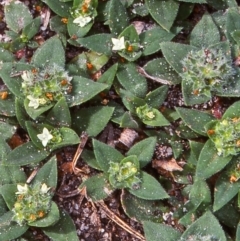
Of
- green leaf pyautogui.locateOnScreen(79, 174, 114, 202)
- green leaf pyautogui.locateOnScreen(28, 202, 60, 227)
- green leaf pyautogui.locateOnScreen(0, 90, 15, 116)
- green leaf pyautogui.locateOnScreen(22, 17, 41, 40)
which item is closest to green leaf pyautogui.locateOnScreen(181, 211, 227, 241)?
green leaf pyautogui.locateOnScreen(79, 174, 114, 202)

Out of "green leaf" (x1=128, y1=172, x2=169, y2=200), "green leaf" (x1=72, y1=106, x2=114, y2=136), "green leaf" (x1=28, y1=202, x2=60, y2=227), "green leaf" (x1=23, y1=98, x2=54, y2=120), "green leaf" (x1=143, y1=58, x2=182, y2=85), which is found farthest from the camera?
"green leaf" (x1=143, y1=58, x2=182, y2=85)

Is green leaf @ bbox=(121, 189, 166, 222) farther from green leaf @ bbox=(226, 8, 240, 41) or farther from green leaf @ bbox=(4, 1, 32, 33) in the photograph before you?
green leaf @ bbox=(4, 1, 32, 33)

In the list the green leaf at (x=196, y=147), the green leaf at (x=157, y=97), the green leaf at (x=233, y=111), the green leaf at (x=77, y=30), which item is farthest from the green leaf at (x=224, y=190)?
the green leaf at (x=77, y=30)

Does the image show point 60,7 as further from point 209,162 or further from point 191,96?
point 209,162

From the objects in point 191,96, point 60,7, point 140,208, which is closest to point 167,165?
point 140,208

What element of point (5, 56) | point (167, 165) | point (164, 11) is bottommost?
point (167, 165)

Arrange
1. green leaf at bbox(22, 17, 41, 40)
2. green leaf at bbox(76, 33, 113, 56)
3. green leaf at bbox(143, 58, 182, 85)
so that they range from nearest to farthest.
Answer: green leaf at bbox(76, 33, 113, 56) → green leaf at bbox(143, 58, 182, 85) → green leaf at bbox(22, 17, 41, 40)

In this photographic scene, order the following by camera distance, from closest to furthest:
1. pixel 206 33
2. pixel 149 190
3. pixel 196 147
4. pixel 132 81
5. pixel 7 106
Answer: pixel 149 190
pixel 196 147
pixel 7 106
pixel 132 81
pixel 206 33

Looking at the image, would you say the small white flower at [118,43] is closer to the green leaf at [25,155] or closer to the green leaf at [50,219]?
the green leaf at [25,155]
